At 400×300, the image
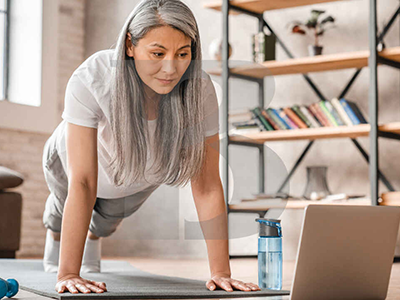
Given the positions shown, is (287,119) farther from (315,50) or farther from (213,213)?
(213,213)

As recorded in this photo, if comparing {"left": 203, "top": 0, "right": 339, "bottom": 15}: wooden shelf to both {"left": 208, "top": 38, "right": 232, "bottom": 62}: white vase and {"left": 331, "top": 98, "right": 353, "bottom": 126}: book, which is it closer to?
{"left": 208, "top": 38, "right": 232, "bottom": 62}: white vase

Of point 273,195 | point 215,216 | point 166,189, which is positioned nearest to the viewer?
point 215,216

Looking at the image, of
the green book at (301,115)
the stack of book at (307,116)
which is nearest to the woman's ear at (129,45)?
the stack of book at (307,116)

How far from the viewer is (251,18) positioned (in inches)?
151

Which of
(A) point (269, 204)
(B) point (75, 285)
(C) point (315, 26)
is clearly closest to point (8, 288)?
(B) point (75, 285)

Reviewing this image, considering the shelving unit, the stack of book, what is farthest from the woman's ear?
the stack of book

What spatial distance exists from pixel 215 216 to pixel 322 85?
2.12 m

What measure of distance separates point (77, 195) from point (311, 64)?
204 centimetres

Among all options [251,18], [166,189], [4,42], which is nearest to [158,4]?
[166,189]

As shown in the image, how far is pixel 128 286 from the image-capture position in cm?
169

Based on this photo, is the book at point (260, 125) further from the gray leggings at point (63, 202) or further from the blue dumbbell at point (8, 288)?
the blue dumbbell at point (8, 288)

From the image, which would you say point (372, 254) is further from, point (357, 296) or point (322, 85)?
point (322, 85)

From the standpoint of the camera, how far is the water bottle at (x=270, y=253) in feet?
5.02

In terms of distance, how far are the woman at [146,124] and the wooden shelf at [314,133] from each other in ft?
5.14
